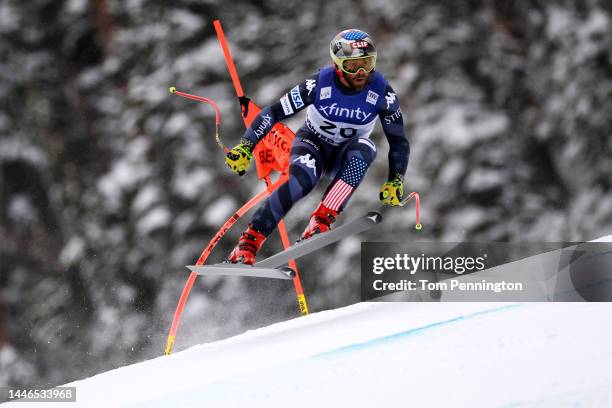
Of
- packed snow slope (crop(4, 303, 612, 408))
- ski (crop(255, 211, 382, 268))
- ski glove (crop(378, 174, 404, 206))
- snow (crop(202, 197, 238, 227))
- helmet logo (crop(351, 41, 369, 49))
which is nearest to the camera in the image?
packed snow slope (crop(4, 303, 612, 408))

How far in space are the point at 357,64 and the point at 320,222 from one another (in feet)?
2.58

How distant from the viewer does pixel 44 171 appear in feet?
24.6

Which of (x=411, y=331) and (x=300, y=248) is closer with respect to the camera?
(x=300, y=248)

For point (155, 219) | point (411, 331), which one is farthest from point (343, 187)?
point (155, 219)

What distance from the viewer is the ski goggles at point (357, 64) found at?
13.2 ft

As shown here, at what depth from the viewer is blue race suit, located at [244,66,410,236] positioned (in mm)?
4109

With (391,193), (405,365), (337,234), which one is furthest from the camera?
(391,193)

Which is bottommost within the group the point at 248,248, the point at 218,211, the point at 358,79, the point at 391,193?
the point at 248,248

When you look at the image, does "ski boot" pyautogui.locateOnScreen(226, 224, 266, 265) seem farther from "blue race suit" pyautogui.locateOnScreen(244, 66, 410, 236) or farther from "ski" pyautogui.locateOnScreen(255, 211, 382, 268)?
"ski" pyautogui.locateOnScreen(255, 211, 382, 268)

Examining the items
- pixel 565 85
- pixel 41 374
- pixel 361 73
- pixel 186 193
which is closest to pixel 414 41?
pixel 565 85

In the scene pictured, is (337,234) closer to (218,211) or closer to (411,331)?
(411,331)

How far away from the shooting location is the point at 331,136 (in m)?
4.25

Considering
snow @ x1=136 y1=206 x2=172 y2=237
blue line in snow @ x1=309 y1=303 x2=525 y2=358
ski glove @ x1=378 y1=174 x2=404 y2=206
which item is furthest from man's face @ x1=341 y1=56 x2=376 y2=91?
snow @ x1=136 y1=206 x2=172 y2=237

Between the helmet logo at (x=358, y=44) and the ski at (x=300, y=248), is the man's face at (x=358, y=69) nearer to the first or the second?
the helmet logo at (x=358, y=44)
